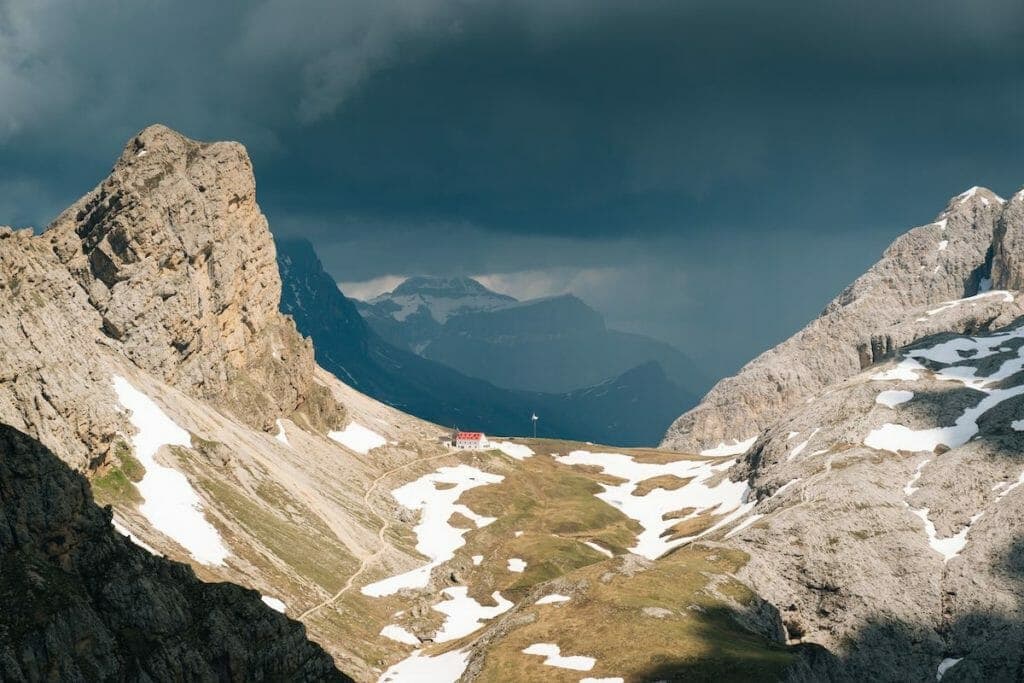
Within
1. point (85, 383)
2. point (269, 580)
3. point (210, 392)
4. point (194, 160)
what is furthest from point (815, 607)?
point (194, 160)

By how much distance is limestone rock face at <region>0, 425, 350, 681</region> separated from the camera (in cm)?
4941

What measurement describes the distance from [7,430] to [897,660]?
291 feet

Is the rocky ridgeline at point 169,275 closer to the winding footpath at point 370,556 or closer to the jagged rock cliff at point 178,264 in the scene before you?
the jagged rock cliff at point 178,264

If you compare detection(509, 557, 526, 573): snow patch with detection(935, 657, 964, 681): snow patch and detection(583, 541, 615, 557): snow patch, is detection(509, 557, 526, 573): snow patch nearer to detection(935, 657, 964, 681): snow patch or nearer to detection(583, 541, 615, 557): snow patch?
detection(583, 541, 615, 557): snow patch

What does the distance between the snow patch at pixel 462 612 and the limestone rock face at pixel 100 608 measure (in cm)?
4904

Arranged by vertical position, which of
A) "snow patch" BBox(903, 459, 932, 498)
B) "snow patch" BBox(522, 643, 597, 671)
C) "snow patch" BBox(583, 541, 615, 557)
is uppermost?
"snow patch" BBox(903, 459, 932, 498)

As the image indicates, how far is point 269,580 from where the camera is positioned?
105 meters

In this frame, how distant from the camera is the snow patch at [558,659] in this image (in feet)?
242

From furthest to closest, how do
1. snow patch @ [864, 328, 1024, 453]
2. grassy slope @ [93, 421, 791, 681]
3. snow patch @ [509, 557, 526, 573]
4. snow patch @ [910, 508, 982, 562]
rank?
snow patch @ [509, 557, 526, 573] < snow patch @ [864, 328, 1024, 453] < snow patch @ [910, 508, 982, 562] < grassy slope @ [93, 421, 791, 681]

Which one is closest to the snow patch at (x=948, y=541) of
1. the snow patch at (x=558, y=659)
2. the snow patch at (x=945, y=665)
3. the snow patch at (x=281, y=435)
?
the snow patch at (x=945, y=665)

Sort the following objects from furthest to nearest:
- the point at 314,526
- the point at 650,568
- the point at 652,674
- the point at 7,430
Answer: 1. the point at 314,526
2. the point at 650,568
3. the point at 652,674
4. the point at 7,430

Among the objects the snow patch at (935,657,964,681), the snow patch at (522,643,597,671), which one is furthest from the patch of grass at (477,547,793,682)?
the snow patch at (935,657,964,681)

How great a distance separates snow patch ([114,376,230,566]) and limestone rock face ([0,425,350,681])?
3822 centimetres

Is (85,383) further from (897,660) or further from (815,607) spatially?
(897,660)
